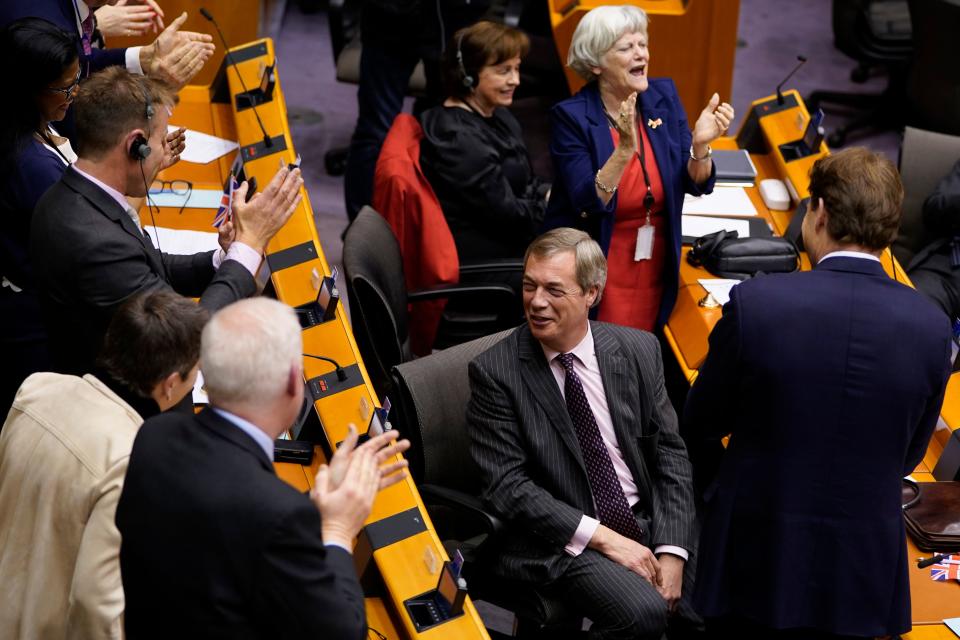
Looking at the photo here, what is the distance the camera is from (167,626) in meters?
1.97

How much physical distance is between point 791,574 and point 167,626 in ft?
4.42

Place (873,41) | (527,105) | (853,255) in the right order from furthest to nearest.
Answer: (527,105)
(873,41)
(853,255)

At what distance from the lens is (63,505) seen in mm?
2227

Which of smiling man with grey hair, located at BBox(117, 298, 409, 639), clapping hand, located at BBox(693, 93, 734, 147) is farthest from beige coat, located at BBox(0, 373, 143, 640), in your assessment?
clapping hand, located at BBox(693, 93, 734, 147)

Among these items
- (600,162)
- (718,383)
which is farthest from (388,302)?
(718,383)

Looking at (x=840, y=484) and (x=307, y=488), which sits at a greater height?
(x=840, y=484)

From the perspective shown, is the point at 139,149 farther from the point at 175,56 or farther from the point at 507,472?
the point at 507,472

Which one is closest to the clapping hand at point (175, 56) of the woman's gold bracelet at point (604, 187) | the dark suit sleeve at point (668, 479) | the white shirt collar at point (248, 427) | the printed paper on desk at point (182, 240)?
the printed paper on desk at point (182, 240)

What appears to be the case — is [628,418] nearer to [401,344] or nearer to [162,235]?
[401,344]

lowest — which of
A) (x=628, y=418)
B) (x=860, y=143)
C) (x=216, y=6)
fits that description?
(x=860, y=143)

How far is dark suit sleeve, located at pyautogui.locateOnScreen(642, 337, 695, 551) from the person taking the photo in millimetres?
3033

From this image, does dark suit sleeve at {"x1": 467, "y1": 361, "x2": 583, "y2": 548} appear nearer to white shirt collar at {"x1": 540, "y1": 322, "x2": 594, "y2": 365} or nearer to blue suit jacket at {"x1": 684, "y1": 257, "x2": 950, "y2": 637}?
white shirt collar at {"x1": 540, "y1": 322, "x2": 594, "y2": 365}

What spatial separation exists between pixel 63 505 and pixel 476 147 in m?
2.24

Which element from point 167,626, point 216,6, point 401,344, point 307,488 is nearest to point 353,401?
point 307,488
